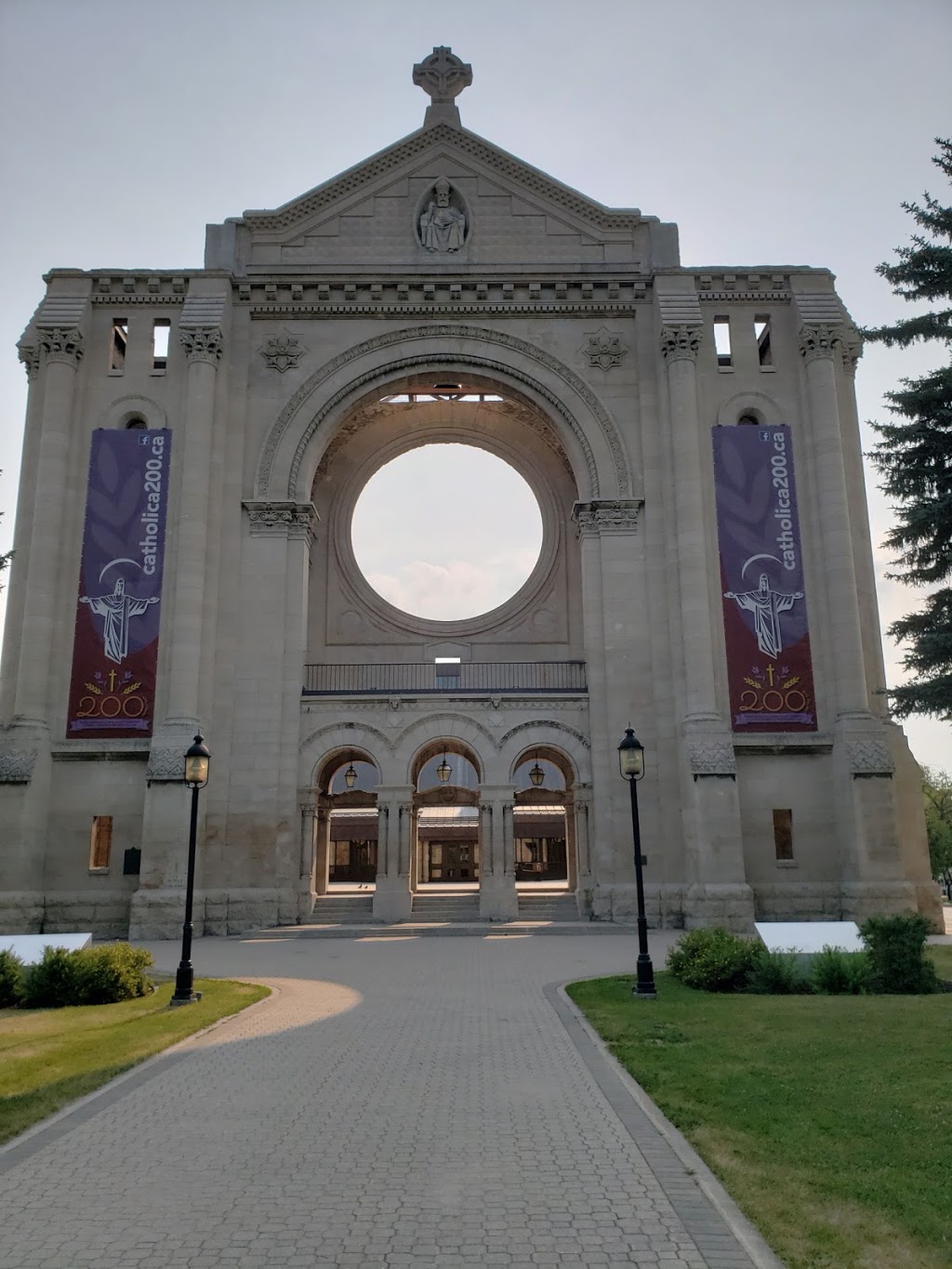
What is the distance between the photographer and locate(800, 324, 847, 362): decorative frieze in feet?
98.0

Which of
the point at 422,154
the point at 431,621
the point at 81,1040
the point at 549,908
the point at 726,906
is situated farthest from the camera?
the point at 431,621

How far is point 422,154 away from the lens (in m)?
32.5

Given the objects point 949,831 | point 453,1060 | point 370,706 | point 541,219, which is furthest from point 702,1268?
point 949,831

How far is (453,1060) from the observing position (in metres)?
10.6

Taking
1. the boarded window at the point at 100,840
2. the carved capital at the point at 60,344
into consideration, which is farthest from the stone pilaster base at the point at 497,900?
the carved capital at the point at 60,344

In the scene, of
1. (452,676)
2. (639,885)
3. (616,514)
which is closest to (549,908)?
(452,676)

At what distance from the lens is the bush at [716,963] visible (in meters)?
15.3

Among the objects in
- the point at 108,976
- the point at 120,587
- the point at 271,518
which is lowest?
the point at 108,976

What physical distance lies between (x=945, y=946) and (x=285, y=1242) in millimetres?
19922

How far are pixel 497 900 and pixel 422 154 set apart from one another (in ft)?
81.7

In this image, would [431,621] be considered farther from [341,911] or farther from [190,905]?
[190,905]

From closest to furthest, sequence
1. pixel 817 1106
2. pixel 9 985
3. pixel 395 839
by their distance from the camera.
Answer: pixel 817 1106 → pixel 9 985 → pixel 395 839

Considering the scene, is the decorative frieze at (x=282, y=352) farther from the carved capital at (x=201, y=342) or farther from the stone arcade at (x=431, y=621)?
the carved capital at (x=201, y=342)

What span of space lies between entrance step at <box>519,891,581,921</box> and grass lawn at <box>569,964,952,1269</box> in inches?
572
